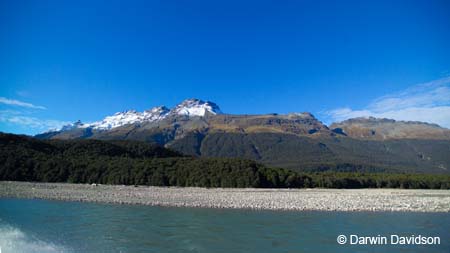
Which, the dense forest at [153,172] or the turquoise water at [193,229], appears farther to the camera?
the dense forest at [153,172]

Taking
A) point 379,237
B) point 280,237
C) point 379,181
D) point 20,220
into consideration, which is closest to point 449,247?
point 379,237

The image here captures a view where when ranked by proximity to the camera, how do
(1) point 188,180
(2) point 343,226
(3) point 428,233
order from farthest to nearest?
1. (1) point 188,180
2. (2) point 343,226
3. (3) point 428,233

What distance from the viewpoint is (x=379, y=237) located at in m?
26.3

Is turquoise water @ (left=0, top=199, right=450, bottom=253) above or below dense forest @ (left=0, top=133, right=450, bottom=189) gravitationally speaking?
below

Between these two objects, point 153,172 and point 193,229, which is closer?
point 193,229

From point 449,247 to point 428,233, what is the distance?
16.5 ft

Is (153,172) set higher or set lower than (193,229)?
higher

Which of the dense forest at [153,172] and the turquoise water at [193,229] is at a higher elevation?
the dense forest at [153,172]

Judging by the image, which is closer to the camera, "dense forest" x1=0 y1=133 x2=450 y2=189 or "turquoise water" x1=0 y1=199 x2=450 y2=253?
"turquoise water" x1=0 y1=199 x2=450 y2=253

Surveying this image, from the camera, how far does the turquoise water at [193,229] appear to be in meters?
22.4

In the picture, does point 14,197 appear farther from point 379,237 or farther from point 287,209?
point 379,237

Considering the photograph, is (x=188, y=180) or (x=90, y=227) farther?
(x=188, y=180)

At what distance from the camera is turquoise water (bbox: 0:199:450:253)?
73.5ft

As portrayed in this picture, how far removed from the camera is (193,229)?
28.2m
